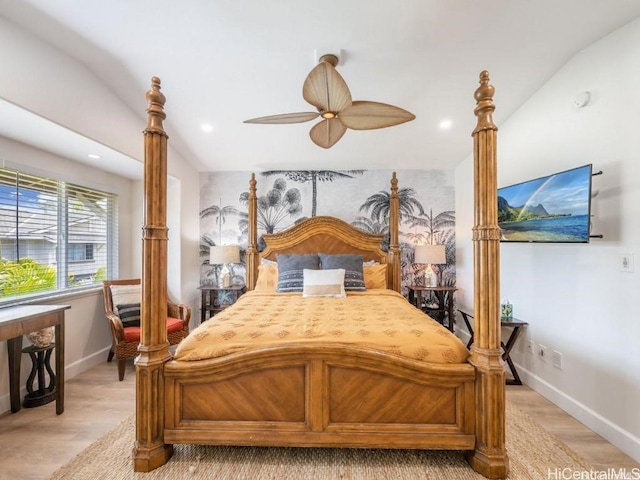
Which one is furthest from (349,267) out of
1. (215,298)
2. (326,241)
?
(215,298)

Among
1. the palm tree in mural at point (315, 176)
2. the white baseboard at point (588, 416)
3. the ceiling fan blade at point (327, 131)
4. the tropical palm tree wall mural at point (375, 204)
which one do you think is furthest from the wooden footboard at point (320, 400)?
the palm tree in mural at point (315, 176)

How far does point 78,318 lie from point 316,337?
2.76 meters

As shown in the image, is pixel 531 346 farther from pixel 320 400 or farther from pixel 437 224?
pixel 320 400

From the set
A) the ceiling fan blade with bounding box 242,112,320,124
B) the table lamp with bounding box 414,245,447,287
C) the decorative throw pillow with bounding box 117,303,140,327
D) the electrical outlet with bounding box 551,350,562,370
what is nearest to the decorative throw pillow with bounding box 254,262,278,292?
the decorative throw pillow with bounding box 117,303,140,327

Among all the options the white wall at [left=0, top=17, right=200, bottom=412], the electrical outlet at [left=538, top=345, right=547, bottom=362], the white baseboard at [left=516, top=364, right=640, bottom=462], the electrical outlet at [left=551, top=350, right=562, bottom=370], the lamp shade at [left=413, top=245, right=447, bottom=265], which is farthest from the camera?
the lamp shade at [left=413, top=245, right=447, bottom=265]

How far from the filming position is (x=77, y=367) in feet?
9.98

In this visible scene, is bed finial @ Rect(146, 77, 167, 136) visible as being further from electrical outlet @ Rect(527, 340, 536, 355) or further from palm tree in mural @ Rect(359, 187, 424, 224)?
electrical outlet @ Rect(527, 340, 536, 355)

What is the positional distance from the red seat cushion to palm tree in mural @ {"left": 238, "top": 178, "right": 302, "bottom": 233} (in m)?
1.61

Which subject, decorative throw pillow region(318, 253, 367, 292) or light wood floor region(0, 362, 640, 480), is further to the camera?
decorative throw pillow region(318, 253, 367, 292)

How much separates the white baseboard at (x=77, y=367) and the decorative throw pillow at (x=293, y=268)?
6.79ft

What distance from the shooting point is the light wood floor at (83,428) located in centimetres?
Answer: 184

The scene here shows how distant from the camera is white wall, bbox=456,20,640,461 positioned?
76.8 inches

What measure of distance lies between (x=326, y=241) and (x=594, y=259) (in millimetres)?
2653
